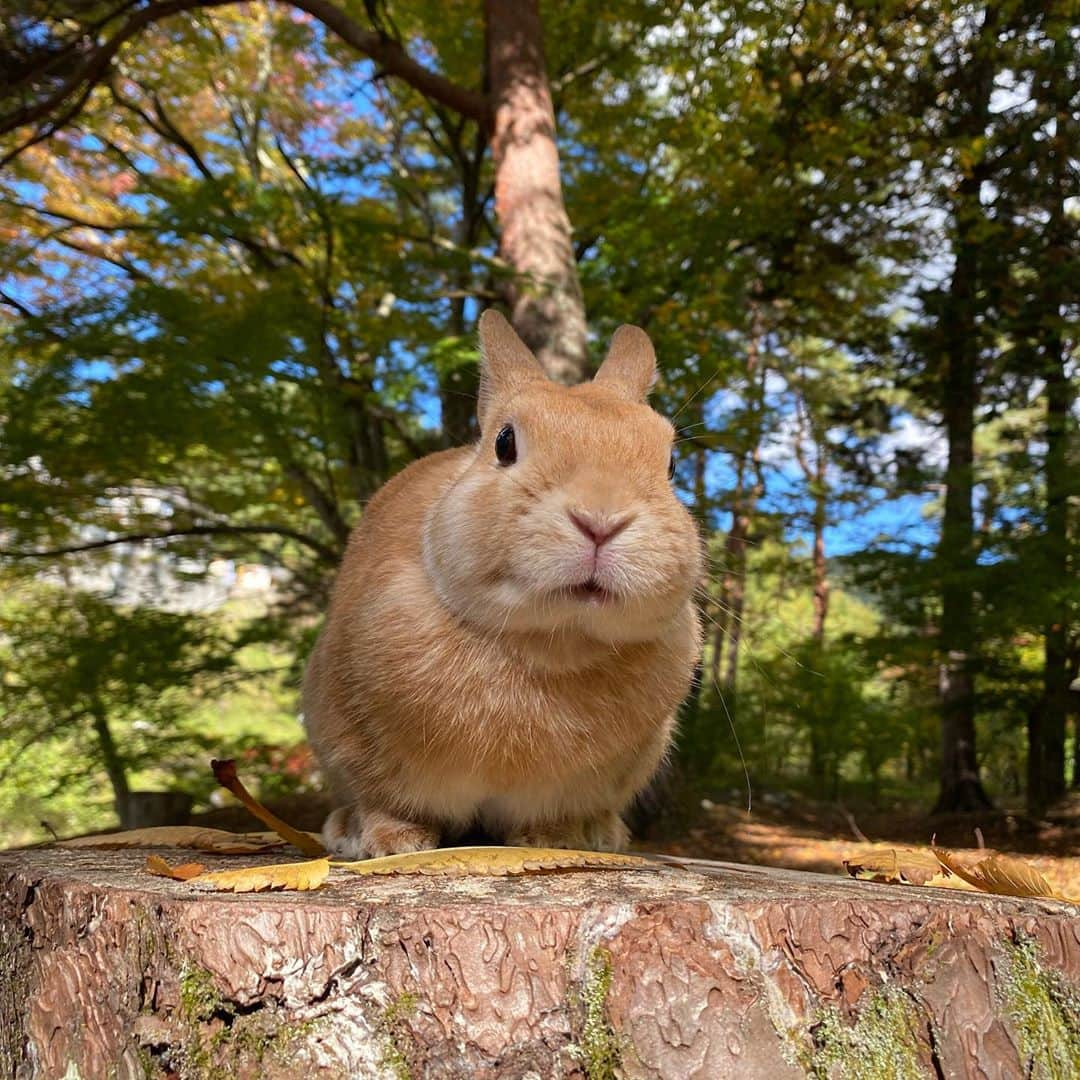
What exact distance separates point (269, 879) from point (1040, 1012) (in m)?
1.41

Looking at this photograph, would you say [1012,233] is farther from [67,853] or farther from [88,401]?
[67,853]

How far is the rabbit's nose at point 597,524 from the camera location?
68.7 inches

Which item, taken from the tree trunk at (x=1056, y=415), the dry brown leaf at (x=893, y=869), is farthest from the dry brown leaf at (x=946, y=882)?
the tree trunk at (x=1056, y=415)

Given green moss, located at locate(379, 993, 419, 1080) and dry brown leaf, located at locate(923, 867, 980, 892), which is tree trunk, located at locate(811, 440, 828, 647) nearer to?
dry brown leaf, located at locate(923, 867, 980, 892)

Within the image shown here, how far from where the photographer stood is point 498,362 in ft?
8.18

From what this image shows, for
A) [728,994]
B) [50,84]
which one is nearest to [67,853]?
[728,994]

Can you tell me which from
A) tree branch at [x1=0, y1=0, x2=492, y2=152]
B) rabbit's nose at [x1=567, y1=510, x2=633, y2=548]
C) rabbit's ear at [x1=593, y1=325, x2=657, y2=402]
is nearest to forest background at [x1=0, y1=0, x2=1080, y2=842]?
tree branch at [x1=0, y1=0, x2=492, y2=152]

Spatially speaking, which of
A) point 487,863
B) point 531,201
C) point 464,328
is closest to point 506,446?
point 487,863

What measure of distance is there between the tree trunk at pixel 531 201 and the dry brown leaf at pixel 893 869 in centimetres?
333

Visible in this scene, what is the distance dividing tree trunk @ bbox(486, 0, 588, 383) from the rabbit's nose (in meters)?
3.36

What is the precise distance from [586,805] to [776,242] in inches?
309

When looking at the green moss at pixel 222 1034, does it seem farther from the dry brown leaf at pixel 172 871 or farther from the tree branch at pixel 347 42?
the tree branch at pixel 347 42

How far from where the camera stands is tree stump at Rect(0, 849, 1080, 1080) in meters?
1.37

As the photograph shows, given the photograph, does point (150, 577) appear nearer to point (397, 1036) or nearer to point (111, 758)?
point (111, 758)
